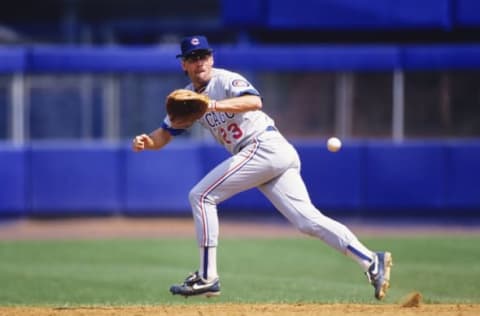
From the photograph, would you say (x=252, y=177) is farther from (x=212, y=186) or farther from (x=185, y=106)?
(x=185, y=106)

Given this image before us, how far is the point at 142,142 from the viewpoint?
7.29m

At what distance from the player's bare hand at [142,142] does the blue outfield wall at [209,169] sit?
866 centimetres

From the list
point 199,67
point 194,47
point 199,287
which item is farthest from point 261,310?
point 194,47

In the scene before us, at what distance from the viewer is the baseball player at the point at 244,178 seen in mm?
6930

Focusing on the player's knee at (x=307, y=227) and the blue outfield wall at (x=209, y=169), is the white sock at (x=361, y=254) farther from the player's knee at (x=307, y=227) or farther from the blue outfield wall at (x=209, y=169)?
the blue outfield wall at (x=209, y=169)

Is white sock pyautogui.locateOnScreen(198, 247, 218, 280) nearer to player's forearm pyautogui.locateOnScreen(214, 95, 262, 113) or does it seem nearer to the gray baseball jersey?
the gray baseball jersey

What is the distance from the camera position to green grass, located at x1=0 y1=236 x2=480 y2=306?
8.89 meters

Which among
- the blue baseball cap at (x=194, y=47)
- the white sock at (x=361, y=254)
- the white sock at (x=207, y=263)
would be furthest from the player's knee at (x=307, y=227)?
the blue baseball cap at (x=194, y=47)

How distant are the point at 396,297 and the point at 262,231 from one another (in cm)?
696

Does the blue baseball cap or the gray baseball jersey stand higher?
the blue baseball cap

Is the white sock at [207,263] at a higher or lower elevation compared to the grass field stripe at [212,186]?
lower

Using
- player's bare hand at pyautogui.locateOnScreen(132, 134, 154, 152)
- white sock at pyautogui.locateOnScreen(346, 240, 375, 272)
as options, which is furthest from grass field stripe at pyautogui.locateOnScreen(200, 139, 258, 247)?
white sock at pyautogui.locateOnScreen(346, 240, 375, 272)

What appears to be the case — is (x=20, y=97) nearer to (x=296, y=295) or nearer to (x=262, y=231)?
(x=262, y=231)

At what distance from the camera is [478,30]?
59.4 ft
